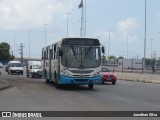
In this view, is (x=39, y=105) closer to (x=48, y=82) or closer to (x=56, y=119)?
(x=56, y=119)

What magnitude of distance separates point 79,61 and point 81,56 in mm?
367

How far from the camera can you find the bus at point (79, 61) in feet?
92.7

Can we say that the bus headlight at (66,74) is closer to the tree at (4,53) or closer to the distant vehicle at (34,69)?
the distant vehicle at (34,69)

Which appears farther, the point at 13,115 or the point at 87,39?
the point at 87,39

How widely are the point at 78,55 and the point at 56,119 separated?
14556 millimetres

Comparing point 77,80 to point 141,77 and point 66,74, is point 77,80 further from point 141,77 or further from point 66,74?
point 141,77

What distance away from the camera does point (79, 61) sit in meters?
28.3

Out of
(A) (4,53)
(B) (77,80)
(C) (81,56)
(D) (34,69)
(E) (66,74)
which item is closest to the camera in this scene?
(E) (66,74)

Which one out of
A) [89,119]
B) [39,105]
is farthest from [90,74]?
[89,119]

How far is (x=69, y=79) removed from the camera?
92.3ft

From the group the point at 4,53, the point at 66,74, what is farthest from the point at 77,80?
the point at 4,53

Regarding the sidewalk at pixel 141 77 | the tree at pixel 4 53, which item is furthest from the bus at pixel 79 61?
the tree at pixel 4 53

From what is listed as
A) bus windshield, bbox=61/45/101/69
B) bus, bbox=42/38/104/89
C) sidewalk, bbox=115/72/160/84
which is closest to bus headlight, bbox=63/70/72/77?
bus, bbox=42/38/104/89

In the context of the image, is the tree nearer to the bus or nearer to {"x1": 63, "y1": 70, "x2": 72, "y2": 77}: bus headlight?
the bus
